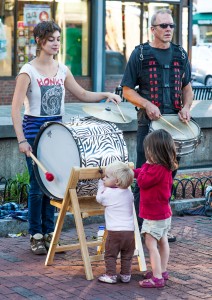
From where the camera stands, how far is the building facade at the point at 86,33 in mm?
21625

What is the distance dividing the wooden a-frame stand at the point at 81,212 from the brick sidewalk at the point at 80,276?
100 mm

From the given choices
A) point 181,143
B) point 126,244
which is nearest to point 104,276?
point 126,244

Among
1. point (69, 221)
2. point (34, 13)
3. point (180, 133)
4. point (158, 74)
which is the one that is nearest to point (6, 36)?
point (34, 13)

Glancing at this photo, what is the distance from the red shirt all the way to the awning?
30180 mm

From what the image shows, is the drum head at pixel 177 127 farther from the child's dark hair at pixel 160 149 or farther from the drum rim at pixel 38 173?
the drum rim at pixel 38 173

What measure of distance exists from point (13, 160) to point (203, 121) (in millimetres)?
3118

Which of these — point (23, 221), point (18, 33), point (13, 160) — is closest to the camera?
point (23, 221)

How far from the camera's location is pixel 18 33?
21750 mm

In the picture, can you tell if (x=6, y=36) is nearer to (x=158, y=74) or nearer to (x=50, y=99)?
(x=158, y=74)

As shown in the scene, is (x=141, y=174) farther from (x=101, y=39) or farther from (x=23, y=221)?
(x=101, y=39)

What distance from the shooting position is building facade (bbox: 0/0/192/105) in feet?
70.9

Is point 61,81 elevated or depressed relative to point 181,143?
elevated

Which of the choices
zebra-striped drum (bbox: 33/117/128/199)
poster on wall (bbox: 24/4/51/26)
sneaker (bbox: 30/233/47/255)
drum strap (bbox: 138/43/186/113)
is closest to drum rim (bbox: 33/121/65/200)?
zebra-striped drum (bbox: 33/117/128/199)

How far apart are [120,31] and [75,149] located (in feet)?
59.0
